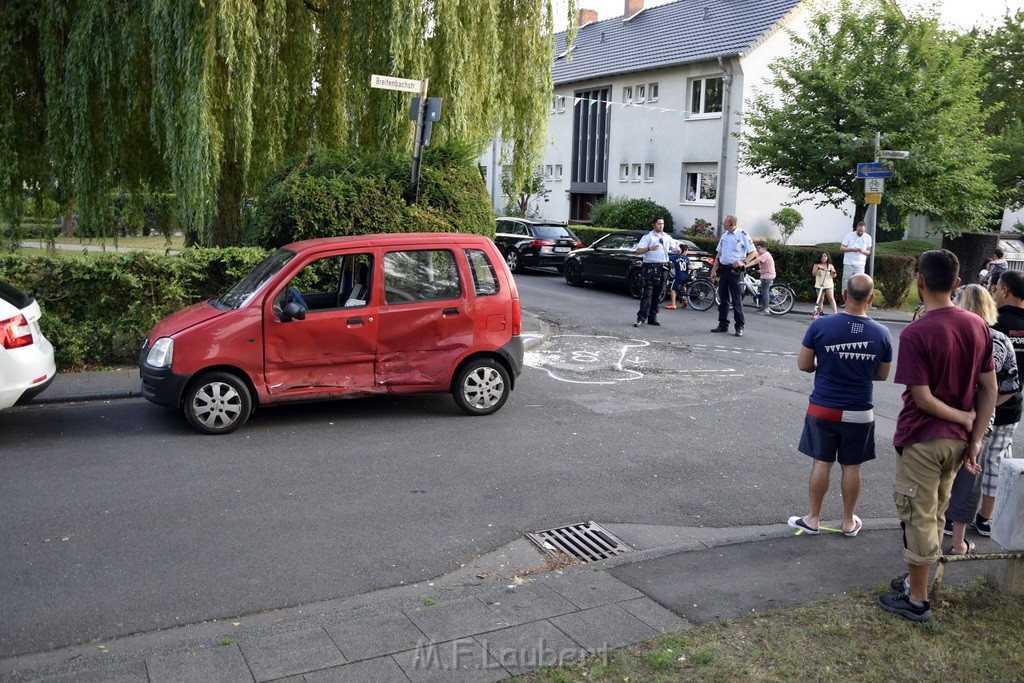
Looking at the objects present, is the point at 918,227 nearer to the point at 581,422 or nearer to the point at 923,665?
the point at 581,422

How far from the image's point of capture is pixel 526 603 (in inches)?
188

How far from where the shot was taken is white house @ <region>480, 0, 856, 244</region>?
2966 cm

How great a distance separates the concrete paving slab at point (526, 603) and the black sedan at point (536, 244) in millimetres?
20740

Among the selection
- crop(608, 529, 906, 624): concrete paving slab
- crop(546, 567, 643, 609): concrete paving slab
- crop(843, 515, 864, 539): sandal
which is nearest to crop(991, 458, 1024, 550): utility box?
crop(608, 529, 906, 624): concrete paving slab

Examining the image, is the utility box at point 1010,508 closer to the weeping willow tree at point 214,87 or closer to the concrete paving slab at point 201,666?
the concrete paving slab at point 201,666

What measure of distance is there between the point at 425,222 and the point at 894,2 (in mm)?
16468

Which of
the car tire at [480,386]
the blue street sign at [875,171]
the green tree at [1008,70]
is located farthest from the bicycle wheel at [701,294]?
the green tree at [1008,70]

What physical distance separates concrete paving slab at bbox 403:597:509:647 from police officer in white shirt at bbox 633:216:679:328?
1128cm

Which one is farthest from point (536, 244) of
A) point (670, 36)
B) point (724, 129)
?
point (670, 36)

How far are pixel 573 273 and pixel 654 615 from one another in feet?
61.5

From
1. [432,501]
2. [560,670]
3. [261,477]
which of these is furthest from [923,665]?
[261,477]

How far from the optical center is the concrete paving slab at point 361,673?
393cm

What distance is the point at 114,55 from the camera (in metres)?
12.3

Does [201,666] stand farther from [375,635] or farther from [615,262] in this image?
[615,262]
